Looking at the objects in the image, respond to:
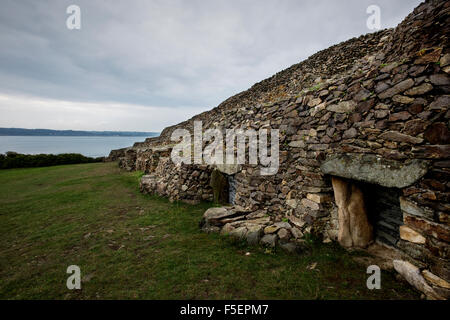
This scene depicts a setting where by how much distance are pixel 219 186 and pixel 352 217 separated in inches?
188

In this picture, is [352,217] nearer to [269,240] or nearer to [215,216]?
[269,240]

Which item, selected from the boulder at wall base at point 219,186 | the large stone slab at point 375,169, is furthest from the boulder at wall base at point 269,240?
the boulder at wall base at point 219,186

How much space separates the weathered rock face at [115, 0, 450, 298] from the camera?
9.89 ft

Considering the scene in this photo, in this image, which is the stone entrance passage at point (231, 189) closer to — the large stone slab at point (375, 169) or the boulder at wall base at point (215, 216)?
the boulder at wall base at point (215, 216)

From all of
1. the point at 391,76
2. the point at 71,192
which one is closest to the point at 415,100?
the point at 391,76

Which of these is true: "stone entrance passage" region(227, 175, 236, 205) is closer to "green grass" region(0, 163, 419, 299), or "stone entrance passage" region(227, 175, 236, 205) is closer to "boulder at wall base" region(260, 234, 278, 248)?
"green grass" region(0, 163, 419, 299)

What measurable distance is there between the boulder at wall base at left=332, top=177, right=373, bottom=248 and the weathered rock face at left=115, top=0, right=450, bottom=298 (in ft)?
0.07

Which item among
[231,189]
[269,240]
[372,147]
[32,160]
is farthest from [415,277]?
[32,160]

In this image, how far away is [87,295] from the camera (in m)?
3.42

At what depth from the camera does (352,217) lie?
434 cm

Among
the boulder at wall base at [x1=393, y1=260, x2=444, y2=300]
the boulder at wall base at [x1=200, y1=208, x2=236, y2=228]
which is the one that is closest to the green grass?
the boulder at wall base at [x1=393, y1=260, x2=444, y2=300]

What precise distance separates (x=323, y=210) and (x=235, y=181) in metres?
3.35

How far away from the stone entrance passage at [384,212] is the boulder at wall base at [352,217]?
0.18 meters

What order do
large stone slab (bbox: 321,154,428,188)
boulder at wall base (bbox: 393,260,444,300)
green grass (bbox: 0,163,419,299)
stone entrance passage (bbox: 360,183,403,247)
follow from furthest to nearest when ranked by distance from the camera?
stone entrance passage (bbox: 360,183,403,247) → green grass (bbox: 0,163,419,299) → large stone slab (bbox: 321,154,428,188) → boulder at wall base (bbox: 393,260,444,300)
